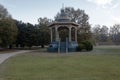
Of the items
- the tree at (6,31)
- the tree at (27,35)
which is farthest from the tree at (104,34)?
the tree at (6,31)

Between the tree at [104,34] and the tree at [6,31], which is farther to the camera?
the tree at [104,34]

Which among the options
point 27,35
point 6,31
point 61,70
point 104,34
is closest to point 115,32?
point 104,34

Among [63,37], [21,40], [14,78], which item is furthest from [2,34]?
[14,78]

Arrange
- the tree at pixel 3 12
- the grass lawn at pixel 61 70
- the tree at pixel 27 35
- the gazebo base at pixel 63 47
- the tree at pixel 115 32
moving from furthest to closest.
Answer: the tree at pixel 115 32 < the tree at pixel 27 35 < the tree at pixel 3 12 < the gazebo base at pixel 63 47 < the grass lawn at pixel 61 70

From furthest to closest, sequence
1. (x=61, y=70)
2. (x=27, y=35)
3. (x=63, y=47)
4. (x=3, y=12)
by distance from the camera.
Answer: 1. (x=27, y=35)
2. (x=3, y=12)
3. (x=63, y=47)
4. (x=61, y=70)

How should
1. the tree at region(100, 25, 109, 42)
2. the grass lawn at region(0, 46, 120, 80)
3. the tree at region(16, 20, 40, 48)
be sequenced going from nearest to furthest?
the grass lawn at region(0, 46, 120, 80) < the tree at region(16, 20, 40, 48) < the tree at region(100, 25, 109, 42)

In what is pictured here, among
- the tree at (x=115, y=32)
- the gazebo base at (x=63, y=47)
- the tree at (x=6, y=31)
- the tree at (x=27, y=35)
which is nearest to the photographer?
the gazebo base at (x=63, y=47)

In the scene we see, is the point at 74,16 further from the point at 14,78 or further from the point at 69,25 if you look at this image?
the point at 14,78

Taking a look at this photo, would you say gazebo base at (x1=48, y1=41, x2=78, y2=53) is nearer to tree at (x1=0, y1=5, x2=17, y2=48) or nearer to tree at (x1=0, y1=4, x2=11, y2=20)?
tree at (x1=0, y1=5, x2=17, y2=48)

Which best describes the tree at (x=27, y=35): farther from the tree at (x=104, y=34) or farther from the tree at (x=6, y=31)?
the tree at (x=104, y=34)

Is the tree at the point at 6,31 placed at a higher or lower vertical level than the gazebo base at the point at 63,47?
higher

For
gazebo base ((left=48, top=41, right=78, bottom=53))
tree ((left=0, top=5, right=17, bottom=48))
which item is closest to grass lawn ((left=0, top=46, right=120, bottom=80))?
gazebo base ((left=48, top=41, right=78, bottom=53))

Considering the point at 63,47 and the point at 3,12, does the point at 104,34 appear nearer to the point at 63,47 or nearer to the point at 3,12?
the point at 3,12

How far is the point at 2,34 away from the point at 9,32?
1270 mm
